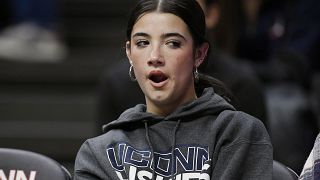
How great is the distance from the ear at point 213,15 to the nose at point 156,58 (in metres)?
1.32

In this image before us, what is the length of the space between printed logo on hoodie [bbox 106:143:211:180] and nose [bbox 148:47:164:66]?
223 mm

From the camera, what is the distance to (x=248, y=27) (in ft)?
16.3

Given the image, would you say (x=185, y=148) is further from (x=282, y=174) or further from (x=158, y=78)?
(x=282, y=174)

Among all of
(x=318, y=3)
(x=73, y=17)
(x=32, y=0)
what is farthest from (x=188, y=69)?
(x=73, y=17)

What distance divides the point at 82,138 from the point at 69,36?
91cm

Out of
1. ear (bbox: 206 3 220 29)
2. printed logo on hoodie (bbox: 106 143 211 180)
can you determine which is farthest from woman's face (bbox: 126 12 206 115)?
ear (bbox: 206 3 220 29)

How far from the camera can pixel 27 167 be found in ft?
9.86

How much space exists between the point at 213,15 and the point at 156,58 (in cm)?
140

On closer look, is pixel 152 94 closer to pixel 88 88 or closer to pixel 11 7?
pixel 88 88

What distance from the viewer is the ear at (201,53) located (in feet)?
8.64

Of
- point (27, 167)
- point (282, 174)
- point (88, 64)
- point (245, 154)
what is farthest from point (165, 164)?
point (88, 64)

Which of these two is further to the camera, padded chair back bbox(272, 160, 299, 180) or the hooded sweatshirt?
padded chair back bbox(272, 160, 299, 180)

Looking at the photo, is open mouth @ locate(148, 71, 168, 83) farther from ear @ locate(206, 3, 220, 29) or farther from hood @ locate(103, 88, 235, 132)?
ear @ locate(206, 3, 220, 29)

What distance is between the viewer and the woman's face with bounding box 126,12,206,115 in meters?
2.55
